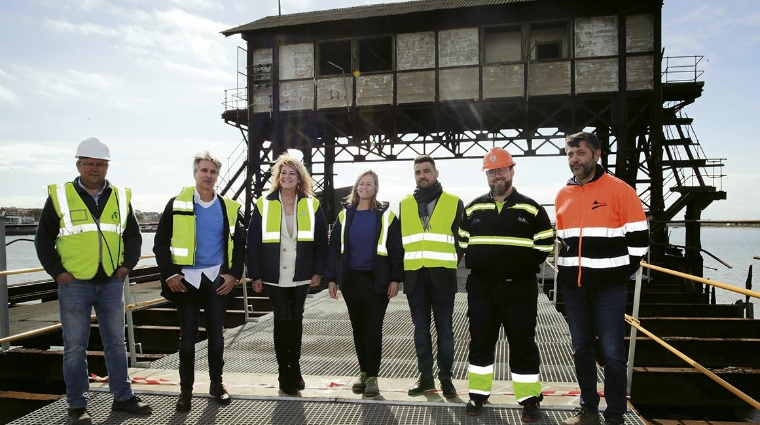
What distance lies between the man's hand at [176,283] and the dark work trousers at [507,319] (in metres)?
2.38

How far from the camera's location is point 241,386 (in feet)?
15.5

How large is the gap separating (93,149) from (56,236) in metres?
0.74

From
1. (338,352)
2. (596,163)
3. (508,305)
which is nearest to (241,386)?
(338,352)

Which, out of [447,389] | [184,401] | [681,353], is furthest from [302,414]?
[681,353]

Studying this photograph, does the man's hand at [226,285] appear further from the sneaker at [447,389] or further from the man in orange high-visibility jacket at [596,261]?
the man in orange high-visibility jacket at [596,261]

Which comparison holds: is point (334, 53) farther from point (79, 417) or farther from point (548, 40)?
point (79, 417)

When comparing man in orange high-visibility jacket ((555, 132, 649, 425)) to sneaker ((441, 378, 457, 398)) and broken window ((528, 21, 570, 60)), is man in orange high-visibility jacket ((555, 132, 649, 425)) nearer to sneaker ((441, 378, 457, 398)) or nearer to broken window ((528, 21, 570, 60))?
sneaker ((441, 378, 457, 398))

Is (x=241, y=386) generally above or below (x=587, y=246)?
below

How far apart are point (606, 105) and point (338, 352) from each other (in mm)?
16073

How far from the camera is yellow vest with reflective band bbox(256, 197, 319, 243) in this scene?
452 cm

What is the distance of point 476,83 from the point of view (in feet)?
59.2

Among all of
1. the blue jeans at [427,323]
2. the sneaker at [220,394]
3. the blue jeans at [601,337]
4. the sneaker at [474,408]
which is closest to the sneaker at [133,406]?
the sneaker at [220,394]

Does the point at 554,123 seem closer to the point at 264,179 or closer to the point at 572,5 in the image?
the point at 572,5

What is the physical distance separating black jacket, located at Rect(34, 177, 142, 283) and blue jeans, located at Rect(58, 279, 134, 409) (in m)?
0.12
